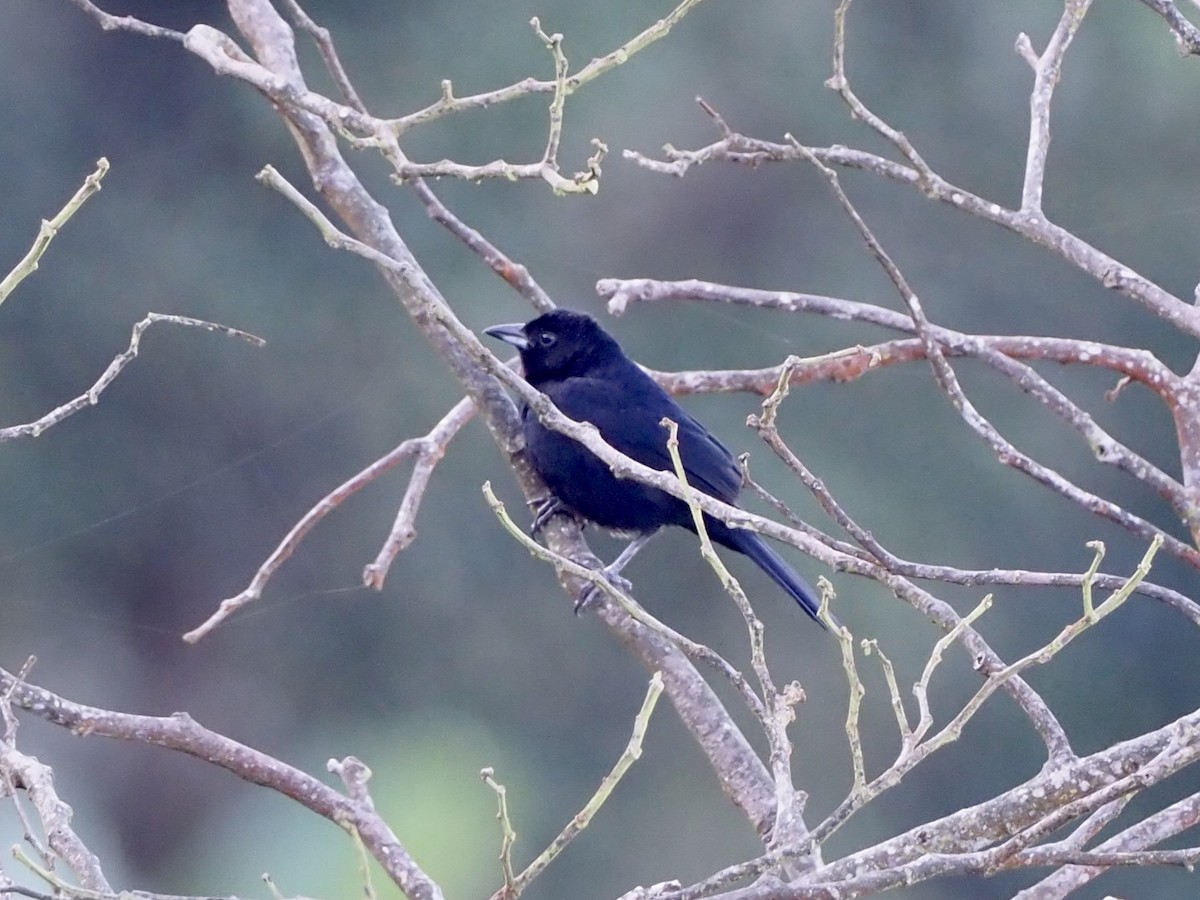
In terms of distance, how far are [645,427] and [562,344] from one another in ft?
1.38

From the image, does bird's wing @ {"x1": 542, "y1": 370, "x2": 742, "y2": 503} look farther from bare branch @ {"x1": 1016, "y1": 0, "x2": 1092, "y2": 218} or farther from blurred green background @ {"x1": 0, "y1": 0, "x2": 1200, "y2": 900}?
blurred green background @ {"x1": 0, "y1": 0, "x2": 1200, "y2": 900}

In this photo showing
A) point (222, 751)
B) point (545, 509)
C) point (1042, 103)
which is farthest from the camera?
point (545, 509)

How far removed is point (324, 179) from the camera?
3314 mm

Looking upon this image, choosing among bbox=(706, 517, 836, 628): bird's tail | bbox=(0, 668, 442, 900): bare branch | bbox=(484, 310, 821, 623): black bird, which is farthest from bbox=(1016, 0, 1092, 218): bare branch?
bbox=(0, 668, 442, 900): bare branch

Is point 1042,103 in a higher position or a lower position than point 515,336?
lower

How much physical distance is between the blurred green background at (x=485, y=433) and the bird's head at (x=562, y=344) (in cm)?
475

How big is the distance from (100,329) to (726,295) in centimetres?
728

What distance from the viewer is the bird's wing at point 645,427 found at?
4309mm

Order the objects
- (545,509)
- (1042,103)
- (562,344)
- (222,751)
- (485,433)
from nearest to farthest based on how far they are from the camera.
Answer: (222,751)
(1042,103)
(545,509)
(562,344)
(485,433)

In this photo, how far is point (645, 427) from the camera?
4.38m

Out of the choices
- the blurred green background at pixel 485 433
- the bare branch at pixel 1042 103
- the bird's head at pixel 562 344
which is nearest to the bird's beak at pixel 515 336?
the bird's head at pixel 562 344

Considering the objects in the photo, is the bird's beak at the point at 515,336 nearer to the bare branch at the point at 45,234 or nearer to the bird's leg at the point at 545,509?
the bird's leg at the point at 545,509

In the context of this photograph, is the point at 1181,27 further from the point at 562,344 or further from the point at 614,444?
the point at 562,344

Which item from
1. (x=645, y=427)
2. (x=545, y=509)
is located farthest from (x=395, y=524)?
(x=645, y=427)
